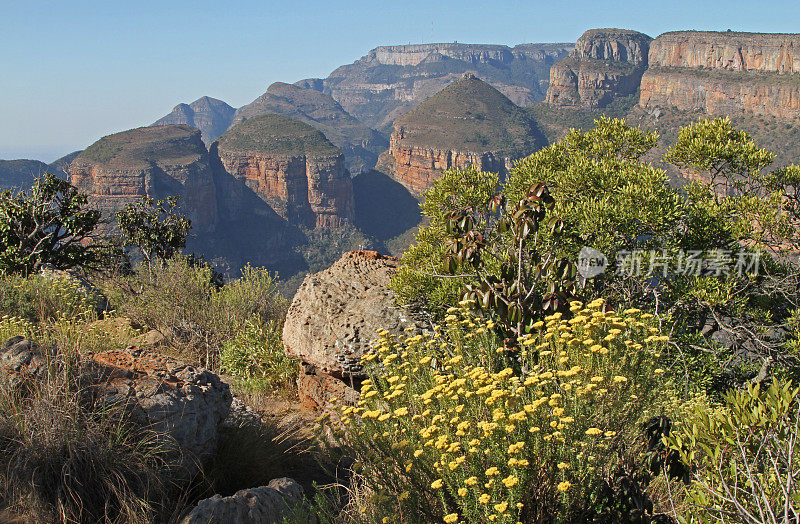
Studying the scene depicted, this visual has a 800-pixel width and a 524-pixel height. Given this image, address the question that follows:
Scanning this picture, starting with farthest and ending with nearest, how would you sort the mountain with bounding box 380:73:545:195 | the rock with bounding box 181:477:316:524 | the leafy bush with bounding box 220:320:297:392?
the mountain with bounding box 380:73:545:195, the leafy bush with bounding box 220:320:297:392, the rock with bounding box 181:477:316:524

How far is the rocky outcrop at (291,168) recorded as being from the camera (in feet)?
352

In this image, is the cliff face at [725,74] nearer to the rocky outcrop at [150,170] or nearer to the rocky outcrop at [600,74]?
the rocky outcrop at [600,74]

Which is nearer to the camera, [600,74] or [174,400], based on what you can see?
[174,400]

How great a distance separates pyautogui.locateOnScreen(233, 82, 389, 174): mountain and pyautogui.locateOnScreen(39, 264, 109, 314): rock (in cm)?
15339

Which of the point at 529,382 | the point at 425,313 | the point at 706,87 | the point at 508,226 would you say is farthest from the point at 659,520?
the point at 706,87

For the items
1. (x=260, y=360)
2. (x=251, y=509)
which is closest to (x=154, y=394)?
(x=251, y=509)

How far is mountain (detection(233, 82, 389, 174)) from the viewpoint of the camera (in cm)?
17162

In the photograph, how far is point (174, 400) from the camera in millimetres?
3932

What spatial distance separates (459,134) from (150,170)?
5409cm

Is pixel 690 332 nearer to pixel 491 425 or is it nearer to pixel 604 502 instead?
pixel 604 502

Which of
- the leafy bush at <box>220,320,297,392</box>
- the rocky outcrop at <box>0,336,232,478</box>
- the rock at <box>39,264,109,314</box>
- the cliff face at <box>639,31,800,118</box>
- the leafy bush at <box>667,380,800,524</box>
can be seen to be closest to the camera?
the leafy bush at <box>667,380,800,524</box>

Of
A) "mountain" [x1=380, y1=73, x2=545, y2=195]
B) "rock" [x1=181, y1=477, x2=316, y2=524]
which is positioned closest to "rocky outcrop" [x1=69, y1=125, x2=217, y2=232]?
"mountain" [x1=380, y1=73, x2=545, y2=195]

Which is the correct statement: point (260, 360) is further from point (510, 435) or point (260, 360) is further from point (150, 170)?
point (150, 170)

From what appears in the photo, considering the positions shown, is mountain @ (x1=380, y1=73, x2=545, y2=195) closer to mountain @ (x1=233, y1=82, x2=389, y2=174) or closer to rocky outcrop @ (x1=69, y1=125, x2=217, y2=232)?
rocky outcrop @ (x1=69, y1=125, x2=217, y2=232)
